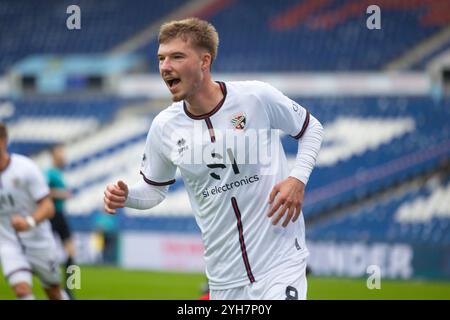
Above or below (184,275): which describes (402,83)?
above

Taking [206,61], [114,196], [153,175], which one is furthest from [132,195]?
[206,61]

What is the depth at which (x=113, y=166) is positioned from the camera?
26.3 meters

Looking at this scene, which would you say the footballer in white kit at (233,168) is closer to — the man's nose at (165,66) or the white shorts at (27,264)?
the man's nose at (165,66)

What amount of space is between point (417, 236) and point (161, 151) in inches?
627

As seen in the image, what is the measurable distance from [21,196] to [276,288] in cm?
495

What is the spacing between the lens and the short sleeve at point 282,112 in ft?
19.7

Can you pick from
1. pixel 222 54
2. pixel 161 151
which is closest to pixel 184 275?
pixel 222 54

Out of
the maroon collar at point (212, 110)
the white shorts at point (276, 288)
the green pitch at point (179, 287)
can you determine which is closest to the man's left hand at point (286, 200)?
the white shorts at point (276, 288)

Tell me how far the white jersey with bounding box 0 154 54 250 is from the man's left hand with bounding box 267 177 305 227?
4.73 metres

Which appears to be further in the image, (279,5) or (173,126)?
(279,5)

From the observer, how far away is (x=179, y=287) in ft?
54.4

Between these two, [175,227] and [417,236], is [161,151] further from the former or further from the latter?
[175,227]

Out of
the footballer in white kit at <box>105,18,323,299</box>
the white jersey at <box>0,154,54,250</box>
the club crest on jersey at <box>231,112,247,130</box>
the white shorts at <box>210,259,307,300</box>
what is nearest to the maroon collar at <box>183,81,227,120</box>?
the footballer in white kit at <box>105,18,323,299</box>

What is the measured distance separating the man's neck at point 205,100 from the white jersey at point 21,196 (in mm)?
4283
